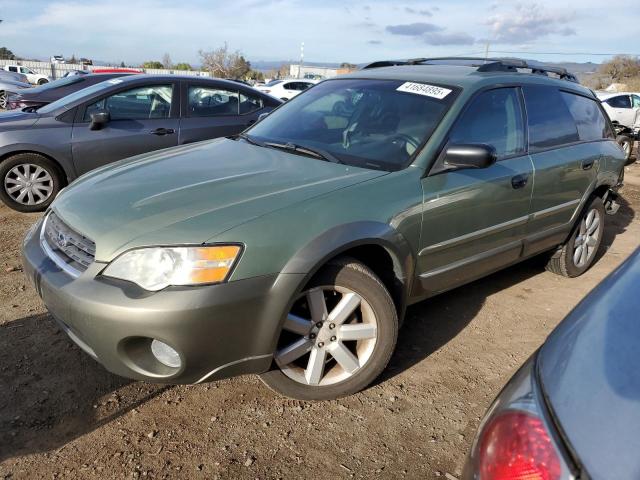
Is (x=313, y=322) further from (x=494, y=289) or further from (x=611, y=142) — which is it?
(x=611, y=142)

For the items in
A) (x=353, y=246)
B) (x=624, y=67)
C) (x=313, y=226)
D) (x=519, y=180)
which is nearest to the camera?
(x=313, y=226)

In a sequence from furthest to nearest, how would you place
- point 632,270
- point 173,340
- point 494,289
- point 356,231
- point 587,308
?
point 494,289
point 356,231
point 173,340
point 632,270
point 587,308

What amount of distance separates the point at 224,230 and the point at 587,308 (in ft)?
4.58

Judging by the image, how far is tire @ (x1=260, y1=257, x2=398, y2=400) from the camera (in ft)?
8.14

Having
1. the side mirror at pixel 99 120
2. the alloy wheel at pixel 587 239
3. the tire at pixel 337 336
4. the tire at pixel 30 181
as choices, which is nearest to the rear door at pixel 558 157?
the alloy wheel at pixel 587 239

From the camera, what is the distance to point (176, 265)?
2133 millimetres

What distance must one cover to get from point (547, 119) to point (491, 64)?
58cm

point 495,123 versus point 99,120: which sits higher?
point 495,123

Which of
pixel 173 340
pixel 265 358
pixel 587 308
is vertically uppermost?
pixel 587 308

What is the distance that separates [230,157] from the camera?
124 inches

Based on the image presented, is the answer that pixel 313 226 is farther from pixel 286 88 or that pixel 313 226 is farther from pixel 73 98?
pixel 286 88

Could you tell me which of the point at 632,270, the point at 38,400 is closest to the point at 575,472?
the point at 632,270

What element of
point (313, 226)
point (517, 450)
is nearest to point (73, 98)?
point (313, 226)

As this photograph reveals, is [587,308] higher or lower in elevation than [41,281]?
higher
